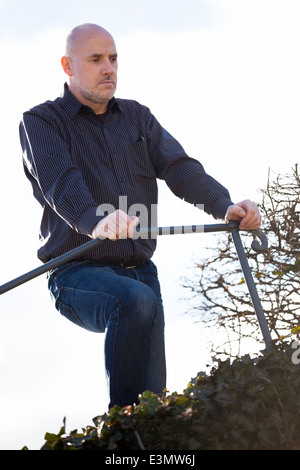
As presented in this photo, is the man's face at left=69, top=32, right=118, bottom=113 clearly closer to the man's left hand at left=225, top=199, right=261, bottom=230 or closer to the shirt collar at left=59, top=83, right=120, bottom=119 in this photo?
the shirt collar at left=59, top=83, right=120, bottom=119

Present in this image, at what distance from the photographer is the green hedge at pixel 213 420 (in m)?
2.73

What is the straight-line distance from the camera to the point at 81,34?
428 cm

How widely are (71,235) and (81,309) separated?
471 mm

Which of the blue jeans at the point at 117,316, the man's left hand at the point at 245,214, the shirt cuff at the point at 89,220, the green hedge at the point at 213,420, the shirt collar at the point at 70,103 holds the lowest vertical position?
the green hedge at the point at 213,420

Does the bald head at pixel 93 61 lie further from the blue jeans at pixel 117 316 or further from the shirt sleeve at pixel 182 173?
the blue jeans at pixel 117 316

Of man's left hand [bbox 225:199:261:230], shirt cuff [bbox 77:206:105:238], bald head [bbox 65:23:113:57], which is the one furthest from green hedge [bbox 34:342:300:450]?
bald head [bbox 65:23:113:57]

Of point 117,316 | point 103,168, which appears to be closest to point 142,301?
point 117,316

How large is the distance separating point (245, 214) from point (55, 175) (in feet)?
3.16

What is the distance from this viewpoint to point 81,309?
12.5 feet

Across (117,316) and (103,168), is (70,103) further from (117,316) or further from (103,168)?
(117,316)

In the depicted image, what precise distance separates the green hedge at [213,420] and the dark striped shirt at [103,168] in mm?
1180

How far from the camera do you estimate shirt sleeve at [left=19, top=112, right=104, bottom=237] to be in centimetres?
369

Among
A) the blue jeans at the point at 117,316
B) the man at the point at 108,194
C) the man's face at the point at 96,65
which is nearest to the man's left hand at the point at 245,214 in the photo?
the man at the point at 108,194

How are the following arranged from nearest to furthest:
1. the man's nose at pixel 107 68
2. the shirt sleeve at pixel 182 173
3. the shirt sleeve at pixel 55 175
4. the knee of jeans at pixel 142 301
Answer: the knee of jeans at pixel 142 301 < the shirt sleeve at pixel 55 175 < the man's nose at pixel 107 68 < the shirt sleeve at pixel 182 173
